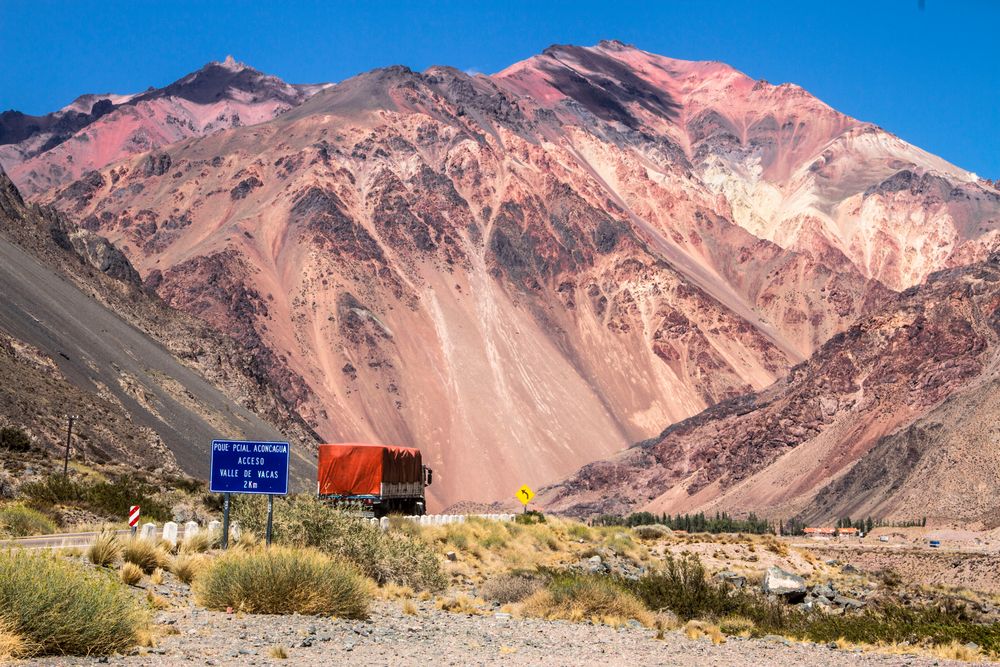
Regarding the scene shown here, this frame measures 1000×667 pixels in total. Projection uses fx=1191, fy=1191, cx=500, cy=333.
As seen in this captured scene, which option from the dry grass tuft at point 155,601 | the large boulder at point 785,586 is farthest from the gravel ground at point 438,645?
the large boulder at point 785,586

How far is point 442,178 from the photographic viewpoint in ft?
575

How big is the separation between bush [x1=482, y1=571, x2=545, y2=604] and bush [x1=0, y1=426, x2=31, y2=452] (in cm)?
2565

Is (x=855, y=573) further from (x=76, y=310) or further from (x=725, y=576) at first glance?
(x=76, y=310)

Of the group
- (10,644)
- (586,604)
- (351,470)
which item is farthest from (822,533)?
(10,644)

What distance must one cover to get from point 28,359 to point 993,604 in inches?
1809

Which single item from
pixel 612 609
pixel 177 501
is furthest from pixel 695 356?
pixel 612 609

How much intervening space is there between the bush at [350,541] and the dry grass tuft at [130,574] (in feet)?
Answer: 15.0

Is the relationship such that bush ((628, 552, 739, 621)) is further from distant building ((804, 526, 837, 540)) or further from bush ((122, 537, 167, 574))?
distant building ((804, 526, 837, 540))

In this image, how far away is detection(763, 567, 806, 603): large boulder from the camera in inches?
A: 1187

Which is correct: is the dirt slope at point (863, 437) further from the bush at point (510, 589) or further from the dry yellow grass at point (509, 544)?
the bush at point (510, 589)

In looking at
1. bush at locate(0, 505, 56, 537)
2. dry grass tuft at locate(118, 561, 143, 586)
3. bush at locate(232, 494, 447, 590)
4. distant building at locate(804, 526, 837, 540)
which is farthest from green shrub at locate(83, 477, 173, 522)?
distant building at locate(804, 526, 837, 540)

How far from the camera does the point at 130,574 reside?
1786 cm

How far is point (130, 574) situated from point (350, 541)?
6.24 meters

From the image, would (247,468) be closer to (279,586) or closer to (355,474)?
(279,586)
